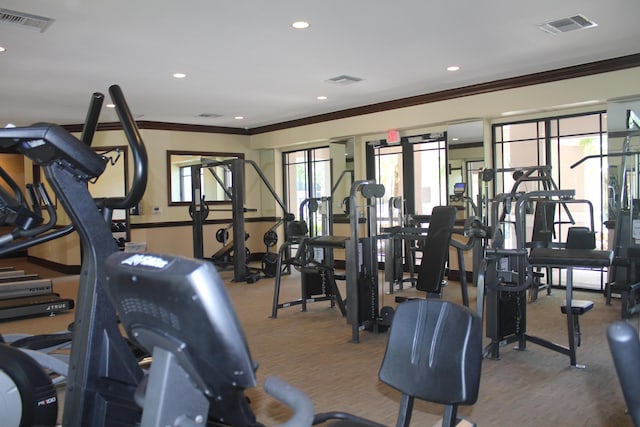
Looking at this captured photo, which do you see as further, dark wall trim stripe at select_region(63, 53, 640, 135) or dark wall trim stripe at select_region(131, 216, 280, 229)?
dark wall trim stripe at select_region(131, 216, 280, 229)

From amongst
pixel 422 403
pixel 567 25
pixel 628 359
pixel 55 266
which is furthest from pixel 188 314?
pixel 55 266

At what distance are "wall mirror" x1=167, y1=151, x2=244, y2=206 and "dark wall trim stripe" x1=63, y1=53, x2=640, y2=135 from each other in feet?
1.46

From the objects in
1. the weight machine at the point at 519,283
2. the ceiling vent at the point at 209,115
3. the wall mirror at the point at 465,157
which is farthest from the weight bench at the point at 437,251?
the ceiling vent at the point at 209,115

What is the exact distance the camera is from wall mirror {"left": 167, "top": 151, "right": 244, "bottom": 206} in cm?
927

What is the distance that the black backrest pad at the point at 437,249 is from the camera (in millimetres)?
4754

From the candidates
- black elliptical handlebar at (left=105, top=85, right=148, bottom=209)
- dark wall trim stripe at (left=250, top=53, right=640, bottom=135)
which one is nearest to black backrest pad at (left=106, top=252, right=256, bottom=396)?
black elliptical handlebar at (left=105, top=85, right=148, bottom=209)

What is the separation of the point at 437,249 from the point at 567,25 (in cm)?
→ 219

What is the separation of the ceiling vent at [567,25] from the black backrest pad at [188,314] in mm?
4229

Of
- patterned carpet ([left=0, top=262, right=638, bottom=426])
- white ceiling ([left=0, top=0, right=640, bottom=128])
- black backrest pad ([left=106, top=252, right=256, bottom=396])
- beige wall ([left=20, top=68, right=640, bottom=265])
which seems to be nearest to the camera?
black backrest pad ([left=106, top=252, right=256, bottom=396])

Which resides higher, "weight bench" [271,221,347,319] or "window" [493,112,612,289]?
"window" [493,112,612,289]

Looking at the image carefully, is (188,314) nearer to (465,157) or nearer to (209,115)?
(465,157)

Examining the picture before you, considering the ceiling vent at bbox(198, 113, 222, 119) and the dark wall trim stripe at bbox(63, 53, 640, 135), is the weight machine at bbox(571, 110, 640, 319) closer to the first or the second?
the dark wall trim stripe at bbox(63, 53, 640, 135)

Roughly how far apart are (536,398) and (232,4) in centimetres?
330

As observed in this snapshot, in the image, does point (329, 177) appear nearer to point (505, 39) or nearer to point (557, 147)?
point (557, 147)
